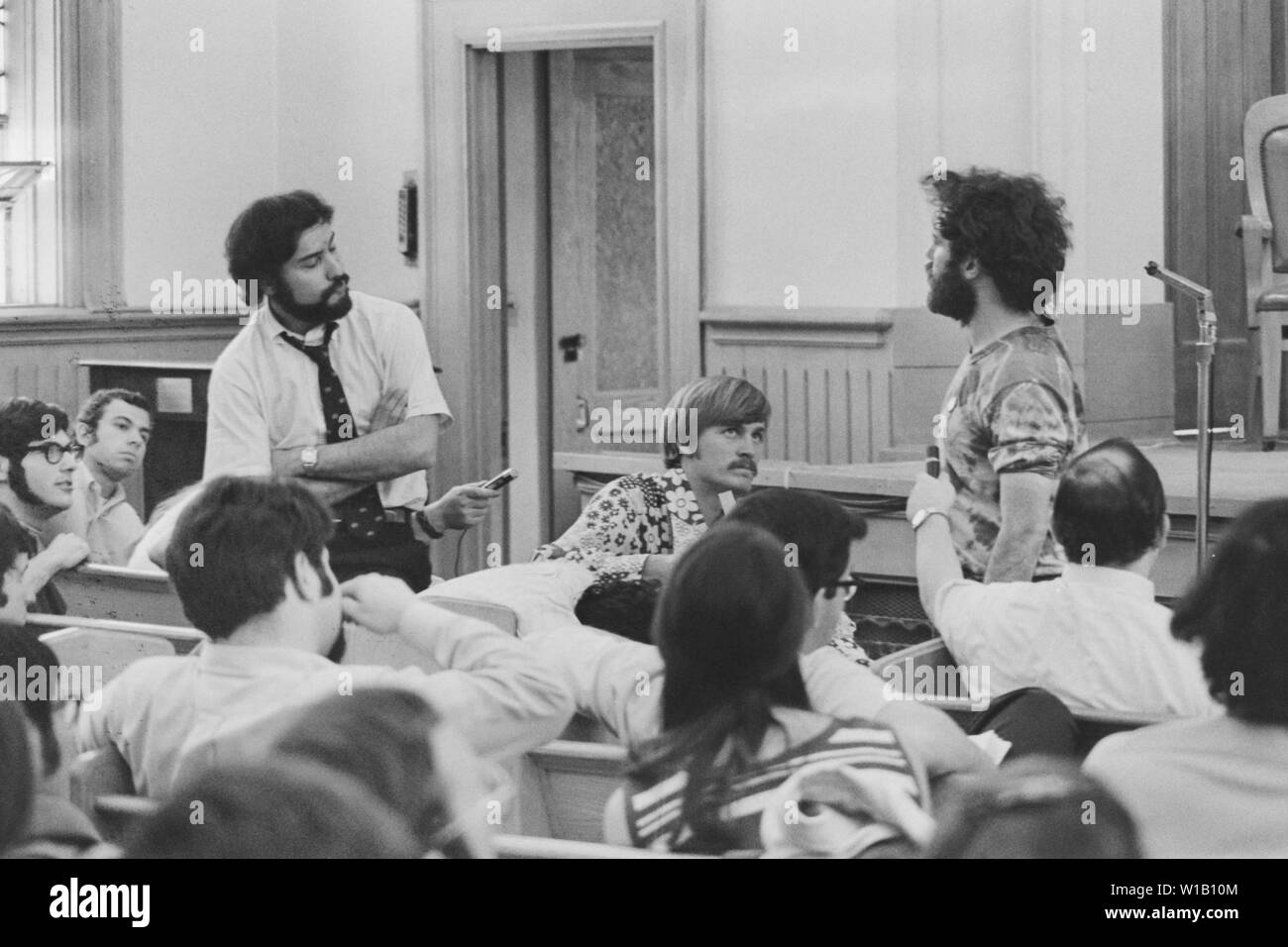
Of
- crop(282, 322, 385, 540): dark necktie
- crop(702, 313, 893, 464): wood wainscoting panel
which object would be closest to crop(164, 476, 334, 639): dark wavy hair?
crop(282, 322, 385, 540): dark necktie

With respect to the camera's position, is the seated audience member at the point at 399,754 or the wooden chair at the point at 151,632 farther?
the wooden chair at the point at 151,632

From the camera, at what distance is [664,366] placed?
646cm

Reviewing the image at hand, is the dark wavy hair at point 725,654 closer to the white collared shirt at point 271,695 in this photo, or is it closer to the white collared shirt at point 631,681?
the white collared shirt at point 631,681

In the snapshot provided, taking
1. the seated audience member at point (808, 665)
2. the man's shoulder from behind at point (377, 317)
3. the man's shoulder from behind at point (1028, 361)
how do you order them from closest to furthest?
the seated audience member at point (808, 665) < the man's shoulder from behind at point (1028, 361) < the man's shoulder from behind at point (377, 317)

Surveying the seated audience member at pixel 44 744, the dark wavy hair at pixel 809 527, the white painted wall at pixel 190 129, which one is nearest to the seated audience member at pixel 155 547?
the seated audience member at pixel 44 744

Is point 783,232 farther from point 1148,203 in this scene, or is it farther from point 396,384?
point 396,384

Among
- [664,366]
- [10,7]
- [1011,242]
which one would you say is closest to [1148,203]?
[664,366]

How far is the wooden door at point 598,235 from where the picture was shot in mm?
7219

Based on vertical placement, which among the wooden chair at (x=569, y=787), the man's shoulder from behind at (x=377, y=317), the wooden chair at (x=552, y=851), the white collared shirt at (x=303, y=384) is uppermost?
the man's shoulder from behind at (x=377, y=317)

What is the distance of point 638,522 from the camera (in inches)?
132

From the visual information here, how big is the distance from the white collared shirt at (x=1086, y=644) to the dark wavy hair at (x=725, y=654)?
27.2 inches

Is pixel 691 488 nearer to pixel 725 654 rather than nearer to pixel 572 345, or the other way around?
pixel 725 654
